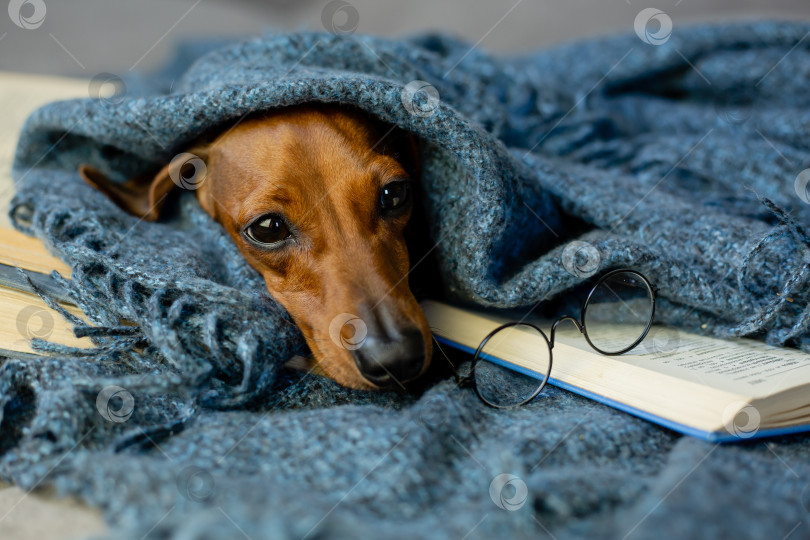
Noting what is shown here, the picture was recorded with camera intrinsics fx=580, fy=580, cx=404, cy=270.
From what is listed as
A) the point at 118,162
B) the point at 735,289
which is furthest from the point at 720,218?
the point at 118,162

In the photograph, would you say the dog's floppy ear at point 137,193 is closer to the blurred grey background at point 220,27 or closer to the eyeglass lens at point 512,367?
the eyeglass lens at point 512,367

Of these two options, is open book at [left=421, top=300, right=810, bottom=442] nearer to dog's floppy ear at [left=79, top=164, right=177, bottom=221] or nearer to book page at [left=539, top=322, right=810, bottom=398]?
book page at [left=539, top=322, right=810, bottom=398]

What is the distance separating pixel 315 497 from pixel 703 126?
1.53 metres

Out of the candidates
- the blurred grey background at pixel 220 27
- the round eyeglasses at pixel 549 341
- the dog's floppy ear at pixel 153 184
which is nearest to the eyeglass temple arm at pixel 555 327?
the round eyeglasses at pixel 549 341

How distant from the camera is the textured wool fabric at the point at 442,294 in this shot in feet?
2.14

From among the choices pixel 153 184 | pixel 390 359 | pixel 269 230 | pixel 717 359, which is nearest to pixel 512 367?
pixel 390 359

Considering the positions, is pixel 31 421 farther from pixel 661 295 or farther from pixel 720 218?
pixel 720 218

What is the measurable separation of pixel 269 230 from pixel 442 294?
1.26ft

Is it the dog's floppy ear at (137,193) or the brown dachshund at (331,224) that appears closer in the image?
the brown dachshund at (331,224)

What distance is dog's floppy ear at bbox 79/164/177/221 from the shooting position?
4.44 feet

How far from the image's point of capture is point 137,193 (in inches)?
56.3

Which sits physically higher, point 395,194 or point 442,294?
point 395,194

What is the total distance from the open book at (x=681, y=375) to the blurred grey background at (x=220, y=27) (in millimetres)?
1885

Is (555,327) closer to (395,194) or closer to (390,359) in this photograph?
(390,359)
